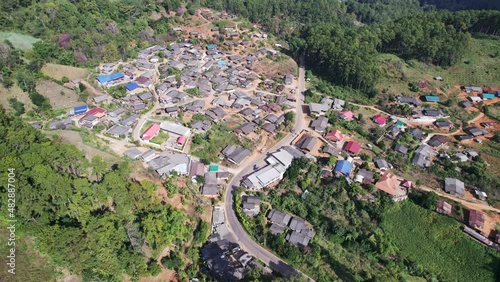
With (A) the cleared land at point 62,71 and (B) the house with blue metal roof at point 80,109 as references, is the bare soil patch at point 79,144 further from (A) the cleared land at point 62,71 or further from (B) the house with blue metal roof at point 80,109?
(A) the cleared land at point 62,71

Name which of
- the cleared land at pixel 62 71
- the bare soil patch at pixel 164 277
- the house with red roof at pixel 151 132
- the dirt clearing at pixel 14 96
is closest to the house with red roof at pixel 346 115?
the house with red roof at pixel 151 132

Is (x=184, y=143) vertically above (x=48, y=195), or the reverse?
(x=48, y=195)

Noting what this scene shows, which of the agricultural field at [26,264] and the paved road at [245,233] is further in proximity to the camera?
the paved road at [245,233]

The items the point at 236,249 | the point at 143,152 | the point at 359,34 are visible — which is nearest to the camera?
the point at 236,249

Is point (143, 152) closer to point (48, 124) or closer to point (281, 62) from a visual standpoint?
point (48, 124)

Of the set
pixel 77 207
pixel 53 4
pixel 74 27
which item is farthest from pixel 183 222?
pixel 53 4

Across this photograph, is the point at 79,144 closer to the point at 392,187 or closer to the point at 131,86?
the point at 131,86

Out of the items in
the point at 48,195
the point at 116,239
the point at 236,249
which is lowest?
the point at 236,249

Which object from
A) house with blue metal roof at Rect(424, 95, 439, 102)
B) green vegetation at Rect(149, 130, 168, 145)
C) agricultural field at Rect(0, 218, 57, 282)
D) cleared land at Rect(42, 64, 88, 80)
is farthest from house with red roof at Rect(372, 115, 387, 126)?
cleared land at Rect(42, 64, 88, 80)
